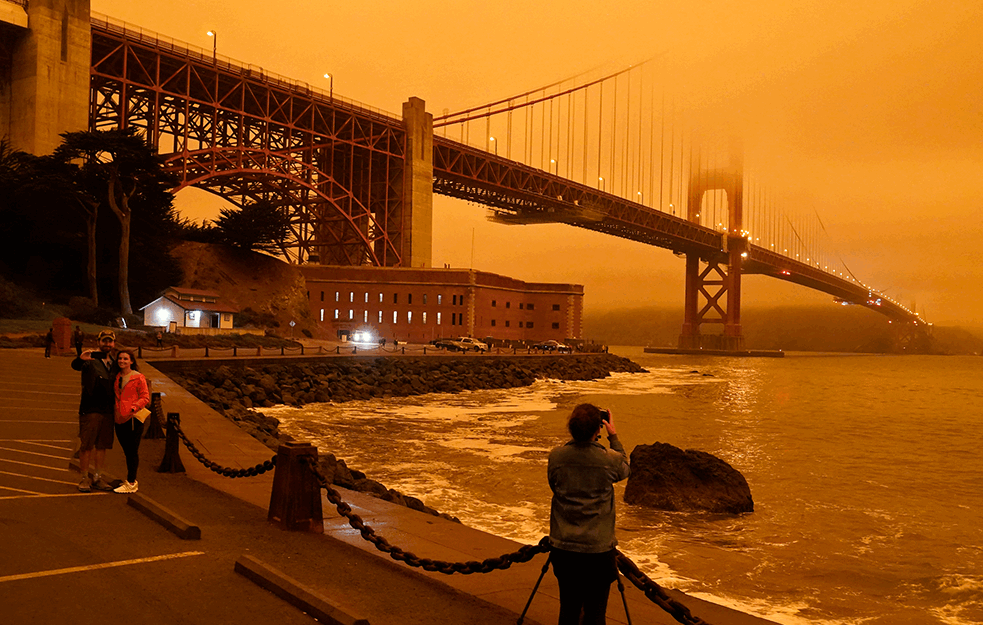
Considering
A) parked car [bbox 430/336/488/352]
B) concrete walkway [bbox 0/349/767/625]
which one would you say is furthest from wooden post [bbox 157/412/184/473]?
parked car [bbox 430/336/488/352]

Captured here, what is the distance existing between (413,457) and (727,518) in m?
8.21

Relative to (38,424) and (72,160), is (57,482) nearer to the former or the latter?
(38,424)

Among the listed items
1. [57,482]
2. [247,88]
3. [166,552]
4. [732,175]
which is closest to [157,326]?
[247,88]

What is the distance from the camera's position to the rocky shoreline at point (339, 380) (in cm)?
1806

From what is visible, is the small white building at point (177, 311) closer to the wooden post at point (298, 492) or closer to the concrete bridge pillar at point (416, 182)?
the concrete bridge pillar at point (416, 182)

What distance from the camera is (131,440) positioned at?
8227 mm

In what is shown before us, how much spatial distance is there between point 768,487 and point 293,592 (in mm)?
13511

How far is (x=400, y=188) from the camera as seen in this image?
69.3m

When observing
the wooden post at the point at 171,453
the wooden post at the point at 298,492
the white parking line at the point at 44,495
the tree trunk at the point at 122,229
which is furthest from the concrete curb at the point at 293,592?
the tree trunk at the point at 122,229

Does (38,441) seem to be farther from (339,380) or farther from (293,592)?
(339,380)

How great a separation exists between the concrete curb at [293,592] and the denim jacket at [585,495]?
140 cm

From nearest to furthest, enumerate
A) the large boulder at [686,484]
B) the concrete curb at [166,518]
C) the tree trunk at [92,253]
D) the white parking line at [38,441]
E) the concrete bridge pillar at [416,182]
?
1. the concrete curb at [166,518]
2. the white parking line at [38,441]
3. the large boulder at [686,484]
4. the tree trunk at [92,253]
5. the concrete bridge pillar at [416,182]

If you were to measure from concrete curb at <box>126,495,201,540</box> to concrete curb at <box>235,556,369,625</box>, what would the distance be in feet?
3.43

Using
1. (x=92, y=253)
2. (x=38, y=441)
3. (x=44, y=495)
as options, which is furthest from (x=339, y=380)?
(x=44, y=495)
